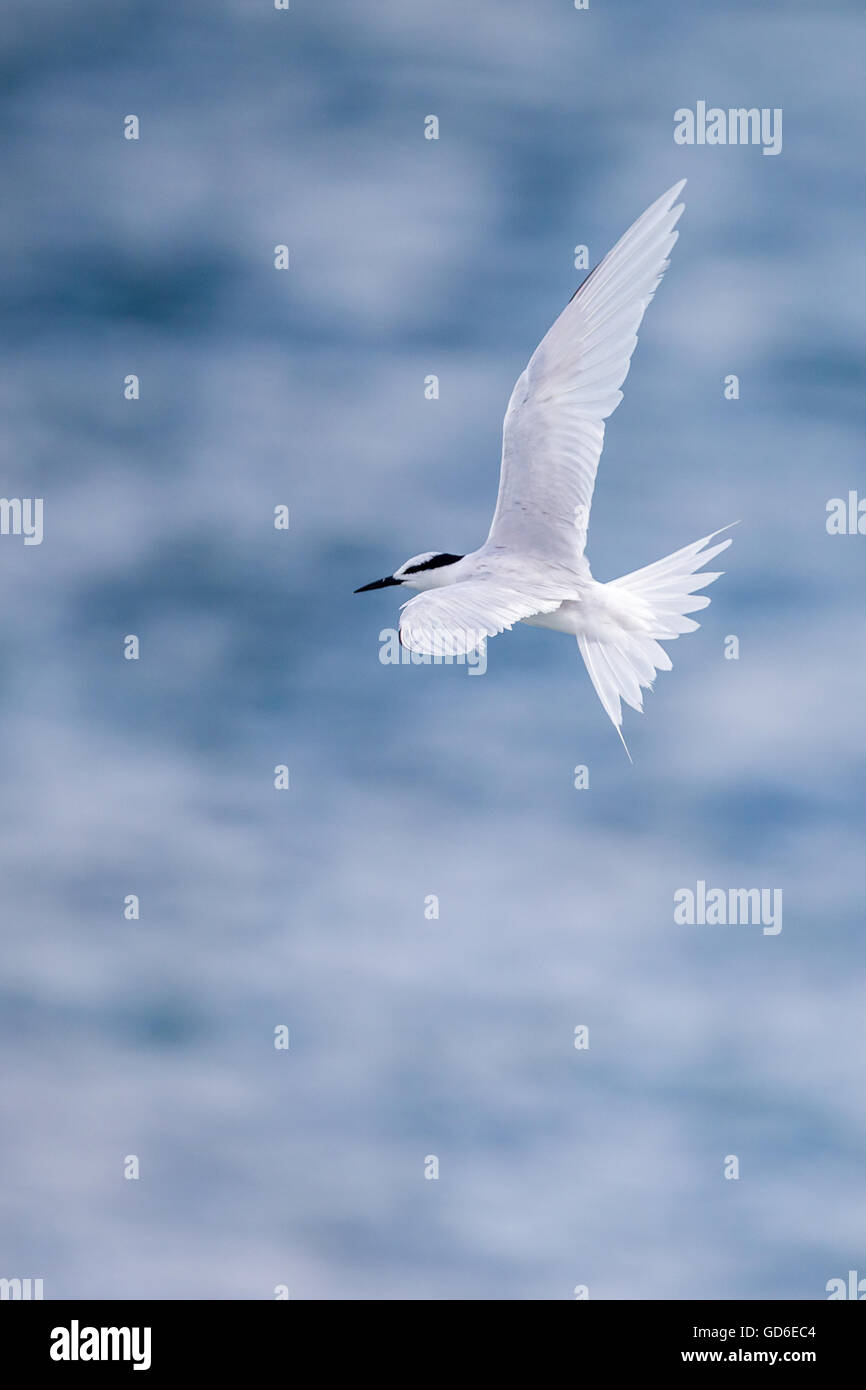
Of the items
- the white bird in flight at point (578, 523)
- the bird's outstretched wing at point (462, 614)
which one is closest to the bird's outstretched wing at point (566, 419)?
the white bird in flight at point (578, 523)

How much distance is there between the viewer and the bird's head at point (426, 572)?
1419cm

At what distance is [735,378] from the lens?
64.6 ft

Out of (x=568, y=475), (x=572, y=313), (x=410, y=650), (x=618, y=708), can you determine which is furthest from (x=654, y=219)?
(x=410, y=650)

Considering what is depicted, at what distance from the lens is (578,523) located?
15094 millimetres

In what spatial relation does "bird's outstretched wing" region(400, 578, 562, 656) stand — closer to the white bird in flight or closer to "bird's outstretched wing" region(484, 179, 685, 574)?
the white bird in flight

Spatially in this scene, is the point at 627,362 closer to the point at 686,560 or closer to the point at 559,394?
the point at 559,394

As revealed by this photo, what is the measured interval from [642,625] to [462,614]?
2.71 metres

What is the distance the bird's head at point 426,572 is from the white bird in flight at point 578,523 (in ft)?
0.04

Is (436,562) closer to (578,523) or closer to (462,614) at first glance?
(578,523)

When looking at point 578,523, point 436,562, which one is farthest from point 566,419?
point 436,562

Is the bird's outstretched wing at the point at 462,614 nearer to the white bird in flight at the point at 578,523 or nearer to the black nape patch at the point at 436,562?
the white bird in flight at the point at 578,523

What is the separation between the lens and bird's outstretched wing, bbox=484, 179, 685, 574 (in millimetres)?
14508

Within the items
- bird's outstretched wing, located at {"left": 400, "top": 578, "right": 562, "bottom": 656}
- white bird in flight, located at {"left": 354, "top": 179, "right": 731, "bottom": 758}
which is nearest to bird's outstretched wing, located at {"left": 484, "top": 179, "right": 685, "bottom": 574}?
white bird in flight, located at {"left": 354, "top": 179, "right": 731, "bottom": 758}

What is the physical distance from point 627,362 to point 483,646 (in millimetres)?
4978
